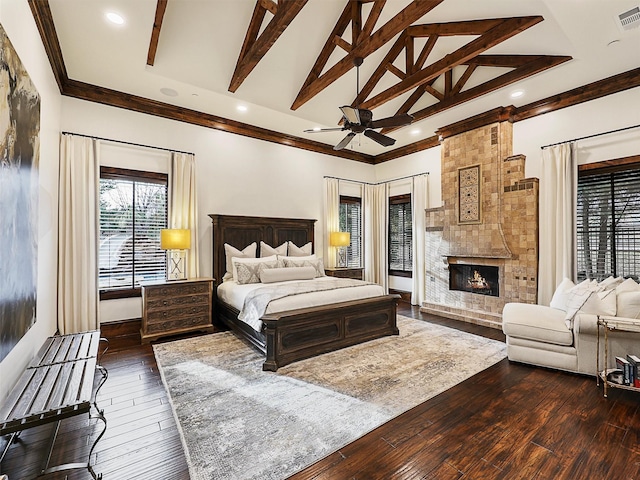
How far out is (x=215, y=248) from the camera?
521cm

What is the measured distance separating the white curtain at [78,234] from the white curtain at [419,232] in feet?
18.6

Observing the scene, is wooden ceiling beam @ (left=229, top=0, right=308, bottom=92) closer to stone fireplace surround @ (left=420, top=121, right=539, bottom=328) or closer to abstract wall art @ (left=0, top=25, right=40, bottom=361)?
abstract wall art @ (left=0, top=25, right=40, bottom=361)

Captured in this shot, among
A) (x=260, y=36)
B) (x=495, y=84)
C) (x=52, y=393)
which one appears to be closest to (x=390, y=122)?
(x=260, y=36)

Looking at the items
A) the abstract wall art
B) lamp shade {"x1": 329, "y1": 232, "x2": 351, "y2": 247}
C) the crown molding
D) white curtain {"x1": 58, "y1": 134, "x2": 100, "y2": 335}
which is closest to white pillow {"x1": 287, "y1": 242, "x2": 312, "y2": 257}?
lamp shade {"x1": 329, "y1": 232, "x2": 351, "y2": 247}

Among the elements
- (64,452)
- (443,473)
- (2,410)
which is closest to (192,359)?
(64,452)

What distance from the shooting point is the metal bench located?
5.09ft

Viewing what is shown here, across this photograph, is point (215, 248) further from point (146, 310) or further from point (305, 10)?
point (305, 10)

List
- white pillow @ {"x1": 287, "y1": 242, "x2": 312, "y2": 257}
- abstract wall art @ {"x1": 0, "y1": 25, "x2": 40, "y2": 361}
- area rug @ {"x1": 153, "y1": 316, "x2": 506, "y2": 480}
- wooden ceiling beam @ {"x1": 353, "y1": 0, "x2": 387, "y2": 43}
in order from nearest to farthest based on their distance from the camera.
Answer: abstract wall art @ {"x1": 0, "y1": 25, "x2": 40, "y2": 361} → area rug @ {"x1": 153, "y1": 316, "x2": 506, "y2": 480} → wooden ceiling beam @ {"x1": 353, "y1": 0, "x2": 387, "y2": 43} → white pillow @ {"x1": 287, "y1": 242, "x2": 312, "y2": 257}

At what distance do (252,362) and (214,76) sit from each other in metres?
3.78

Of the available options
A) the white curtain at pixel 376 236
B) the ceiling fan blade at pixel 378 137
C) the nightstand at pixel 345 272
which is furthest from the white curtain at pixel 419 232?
the ceiling fan blade at pixel 378 137

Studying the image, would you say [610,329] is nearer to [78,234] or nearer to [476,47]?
[476,47]

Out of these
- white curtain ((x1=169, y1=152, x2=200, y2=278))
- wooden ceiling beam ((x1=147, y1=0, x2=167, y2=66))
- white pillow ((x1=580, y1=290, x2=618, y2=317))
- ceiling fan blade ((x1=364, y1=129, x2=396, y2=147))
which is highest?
wooden ceiling beam ((x1=147, y1=0, x2=167, y2=66))

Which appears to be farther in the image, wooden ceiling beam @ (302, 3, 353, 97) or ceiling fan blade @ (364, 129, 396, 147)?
ceiling fan blade @ (364, 129, 396, 147)

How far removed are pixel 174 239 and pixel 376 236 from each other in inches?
182
